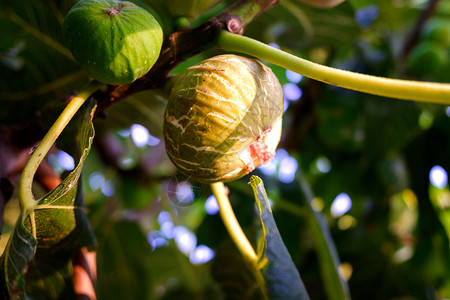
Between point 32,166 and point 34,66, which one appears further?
point 34,66

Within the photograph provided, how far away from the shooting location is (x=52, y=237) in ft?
2.26

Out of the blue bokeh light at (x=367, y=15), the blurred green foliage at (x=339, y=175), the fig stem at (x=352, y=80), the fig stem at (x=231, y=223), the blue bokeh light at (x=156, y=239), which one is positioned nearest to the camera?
the fig stem at (x=352, y=80)

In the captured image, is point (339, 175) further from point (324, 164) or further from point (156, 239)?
point (156, 239)

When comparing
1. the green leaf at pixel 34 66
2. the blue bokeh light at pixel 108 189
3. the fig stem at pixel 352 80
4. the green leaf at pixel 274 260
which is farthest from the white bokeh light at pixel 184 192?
the blue bokeh light at pixel 108 189

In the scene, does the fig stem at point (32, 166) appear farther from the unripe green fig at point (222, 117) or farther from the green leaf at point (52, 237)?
the unripe green fig at point (222, 117)

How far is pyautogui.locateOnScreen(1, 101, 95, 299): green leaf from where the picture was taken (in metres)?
0.55

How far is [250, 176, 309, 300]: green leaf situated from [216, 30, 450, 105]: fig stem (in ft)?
0.59

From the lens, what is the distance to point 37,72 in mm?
1037

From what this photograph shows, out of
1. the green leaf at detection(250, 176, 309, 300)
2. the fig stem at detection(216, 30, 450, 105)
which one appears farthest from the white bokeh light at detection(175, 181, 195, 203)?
the fig stem at detection(216, 30, 450, 105)

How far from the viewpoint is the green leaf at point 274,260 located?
63cm

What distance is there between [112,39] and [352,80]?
0.33m

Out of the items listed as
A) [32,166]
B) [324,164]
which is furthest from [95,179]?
[32,166]

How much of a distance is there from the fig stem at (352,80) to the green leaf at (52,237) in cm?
25

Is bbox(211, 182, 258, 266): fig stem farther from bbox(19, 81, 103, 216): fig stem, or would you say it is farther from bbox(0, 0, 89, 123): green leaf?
bbox(0, 0, 89, 123): green leaf
